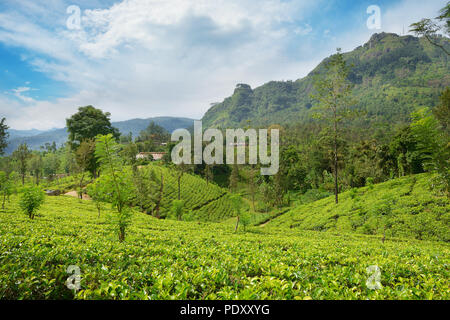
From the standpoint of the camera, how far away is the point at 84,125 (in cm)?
4231

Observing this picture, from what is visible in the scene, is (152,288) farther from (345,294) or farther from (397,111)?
(397,111)

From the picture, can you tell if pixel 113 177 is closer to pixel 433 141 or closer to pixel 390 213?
pixel 433 141

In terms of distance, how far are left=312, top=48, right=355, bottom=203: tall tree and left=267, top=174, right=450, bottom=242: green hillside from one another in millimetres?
2998

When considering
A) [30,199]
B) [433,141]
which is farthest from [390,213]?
[30,199]

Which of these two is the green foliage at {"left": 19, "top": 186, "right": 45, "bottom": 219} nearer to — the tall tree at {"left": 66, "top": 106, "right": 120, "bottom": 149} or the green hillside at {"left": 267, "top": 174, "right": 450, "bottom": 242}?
the green hillside at {"left": 267, "top": 174, "right": 450, "bottom": 242}

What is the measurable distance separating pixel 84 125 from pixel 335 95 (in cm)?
4554

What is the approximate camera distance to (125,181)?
24.2ft

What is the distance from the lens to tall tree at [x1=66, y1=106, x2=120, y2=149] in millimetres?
41719

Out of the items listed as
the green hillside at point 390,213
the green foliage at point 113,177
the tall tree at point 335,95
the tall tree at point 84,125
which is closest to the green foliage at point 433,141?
the green hillside at point 390,213

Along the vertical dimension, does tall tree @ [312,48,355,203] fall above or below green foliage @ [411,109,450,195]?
above

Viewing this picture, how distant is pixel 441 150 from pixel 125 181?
47.1 ft

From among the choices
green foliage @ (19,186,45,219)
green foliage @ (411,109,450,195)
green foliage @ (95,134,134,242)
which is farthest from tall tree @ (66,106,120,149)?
green foliage @ (411,109,450,195)

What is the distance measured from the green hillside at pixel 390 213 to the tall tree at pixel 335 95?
118 inches

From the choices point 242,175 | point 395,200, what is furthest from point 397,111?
point 395,200
